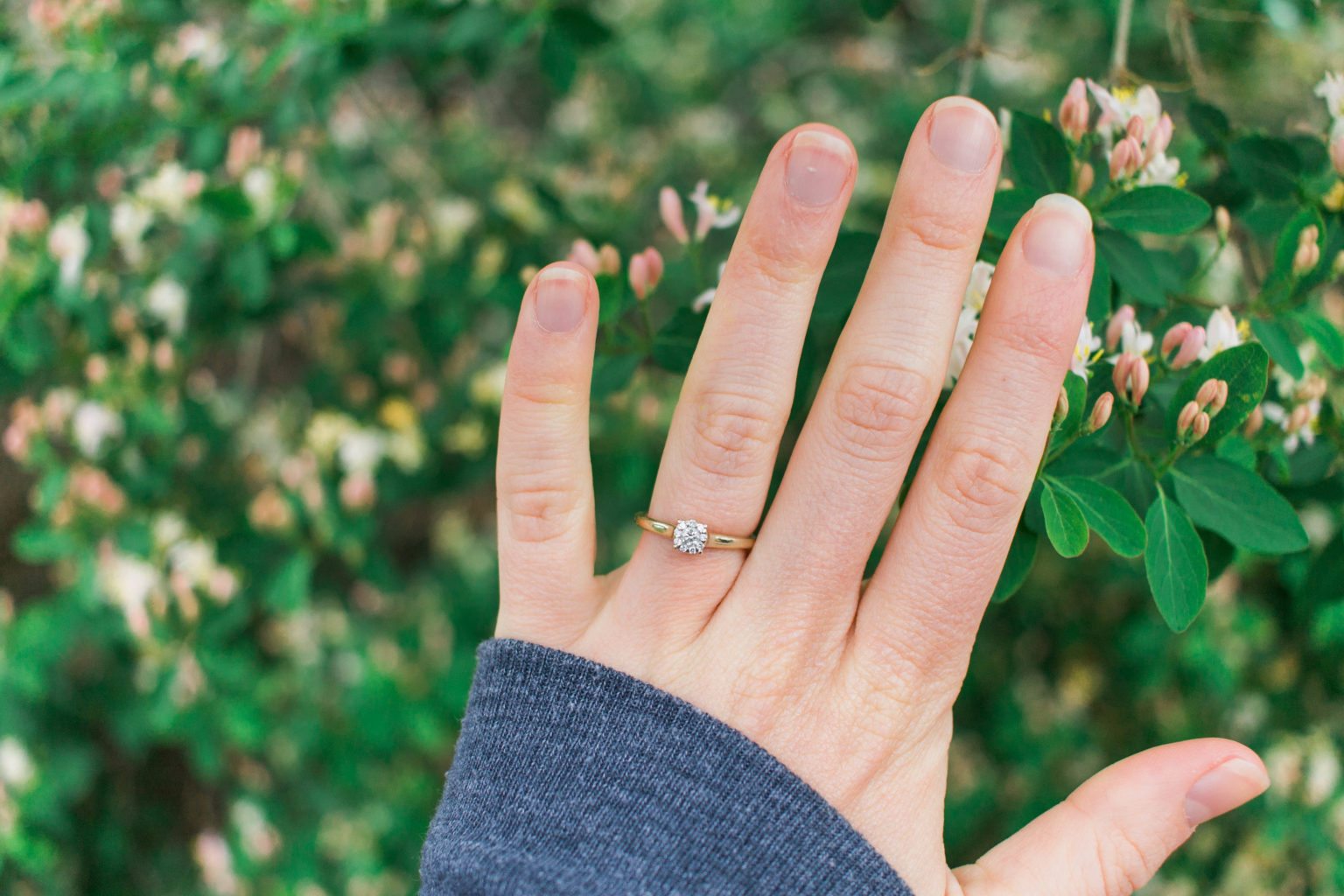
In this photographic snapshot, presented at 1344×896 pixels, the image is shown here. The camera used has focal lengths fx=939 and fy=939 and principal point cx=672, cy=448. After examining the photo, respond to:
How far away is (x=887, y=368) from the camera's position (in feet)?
2.98

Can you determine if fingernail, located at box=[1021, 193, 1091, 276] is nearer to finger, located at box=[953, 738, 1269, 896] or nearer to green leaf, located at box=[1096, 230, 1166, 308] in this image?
green leaf, located at box=[1096, 230, 1166, 308]

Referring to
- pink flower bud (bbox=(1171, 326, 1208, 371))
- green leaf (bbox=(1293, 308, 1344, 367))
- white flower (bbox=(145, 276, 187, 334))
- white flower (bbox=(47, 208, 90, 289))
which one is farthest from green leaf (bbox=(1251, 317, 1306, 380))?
white flower (bbox=(47, 208, 90, 289))

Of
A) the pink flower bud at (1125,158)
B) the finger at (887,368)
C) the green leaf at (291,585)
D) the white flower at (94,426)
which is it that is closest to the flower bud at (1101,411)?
the finger at (887,368)

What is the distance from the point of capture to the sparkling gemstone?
993 millimetres

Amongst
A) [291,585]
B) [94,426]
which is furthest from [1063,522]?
[94,426]

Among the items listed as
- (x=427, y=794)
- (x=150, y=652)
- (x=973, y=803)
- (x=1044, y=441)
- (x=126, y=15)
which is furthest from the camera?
(x=427, y=794)

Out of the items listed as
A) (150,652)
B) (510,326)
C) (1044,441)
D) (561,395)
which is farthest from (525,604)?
(150,652)

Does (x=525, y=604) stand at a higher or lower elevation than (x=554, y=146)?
higher

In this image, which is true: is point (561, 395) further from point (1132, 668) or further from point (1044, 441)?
point (1132, 668)

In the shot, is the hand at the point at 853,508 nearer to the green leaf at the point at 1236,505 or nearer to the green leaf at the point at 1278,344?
the green leaf at the point at 1236,505

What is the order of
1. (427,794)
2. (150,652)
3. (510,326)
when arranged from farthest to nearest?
(427,794), (510,326), (150,652)

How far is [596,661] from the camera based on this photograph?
1015 millimetres

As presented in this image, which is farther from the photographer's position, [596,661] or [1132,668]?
[1132,668]

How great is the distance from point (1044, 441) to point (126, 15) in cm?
194
